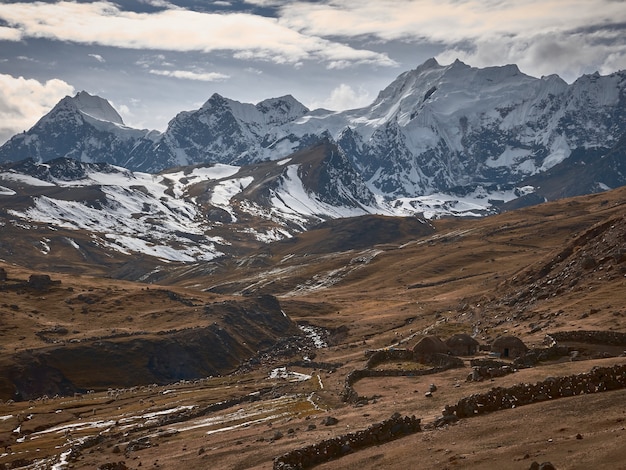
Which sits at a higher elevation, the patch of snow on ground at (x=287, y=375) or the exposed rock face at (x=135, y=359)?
the exposed rock face at (x=135, y=359)

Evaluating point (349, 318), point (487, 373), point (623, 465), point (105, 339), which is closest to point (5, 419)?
point (105, 339)

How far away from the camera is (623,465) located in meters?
29.0

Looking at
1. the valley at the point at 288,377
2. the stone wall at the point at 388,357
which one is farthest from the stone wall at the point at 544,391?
the stone wall at the point at 388,357

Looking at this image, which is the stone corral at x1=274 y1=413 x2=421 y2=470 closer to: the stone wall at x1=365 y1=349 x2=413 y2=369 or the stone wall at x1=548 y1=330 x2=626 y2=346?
the stone wall at x1=548 y1=330 x2=626 y2=346

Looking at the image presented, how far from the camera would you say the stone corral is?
42.7 metres

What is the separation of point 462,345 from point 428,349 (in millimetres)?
4618

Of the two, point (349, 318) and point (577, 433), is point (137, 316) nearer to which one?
point (349, 318)

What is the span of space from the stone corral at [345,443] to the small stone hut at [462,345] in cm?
3735

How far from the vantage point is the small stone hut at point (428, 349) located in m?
79.6

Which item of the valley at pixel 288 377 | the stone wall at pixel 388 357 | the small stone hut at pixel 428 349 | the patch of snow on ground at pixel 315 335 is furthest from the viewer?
the patch of snow on ground at pixel 315 335

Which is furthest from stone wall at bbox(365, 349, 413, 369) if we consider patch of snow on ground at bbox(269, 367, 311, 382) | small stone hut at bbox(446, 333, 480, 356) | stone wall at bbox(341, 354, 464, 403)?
patch of snow on ground at bbox(269, 367, 311, 382)

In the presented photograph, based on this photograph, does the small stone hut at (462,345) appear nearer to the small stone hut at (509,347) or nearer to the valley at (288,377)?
the valley at (288,377)

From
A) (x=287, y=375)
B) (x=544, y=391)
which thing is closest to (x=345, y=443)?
(x=544, y=391)

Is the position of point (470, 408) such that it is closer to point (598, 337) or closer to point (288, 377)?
point (598, 337)
